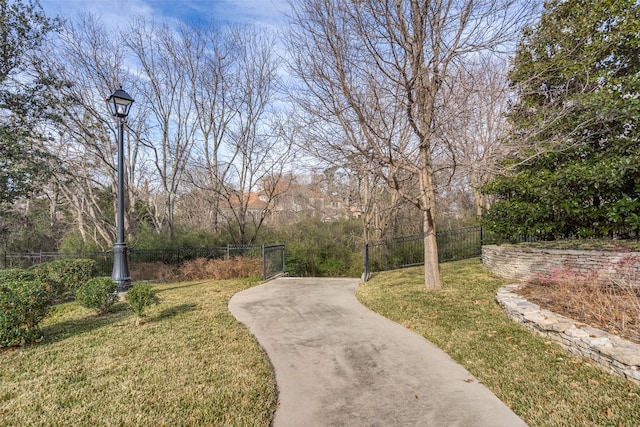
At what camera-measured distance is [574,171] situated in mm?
8781

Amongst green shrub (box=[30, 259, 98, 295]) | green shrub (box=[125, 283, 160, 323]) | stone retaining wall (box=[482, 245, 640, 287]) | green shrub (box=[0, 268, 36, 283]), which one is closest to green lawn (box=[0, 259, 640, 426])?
green shrub (box=[125, 283, 160, 323])

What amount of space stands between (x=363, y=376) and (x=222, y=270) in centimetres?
903

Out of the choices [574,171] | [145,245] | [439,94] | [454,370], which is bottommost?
[454,370]

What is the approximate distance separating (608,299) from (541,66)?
6476 mm

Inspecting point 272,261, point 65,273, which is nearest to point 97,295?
point 65,273

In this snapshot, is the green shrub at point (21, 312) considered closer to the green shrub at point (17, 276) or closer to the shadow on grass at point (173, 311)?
the shadow on grass at point (173, 311)

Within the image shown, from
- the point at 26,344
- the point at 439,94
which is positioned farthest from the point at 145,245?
the point at 439,94

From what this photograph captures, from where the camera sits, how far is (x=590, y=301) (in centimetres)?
527

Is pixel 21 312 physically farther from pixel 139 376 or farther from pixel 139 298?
pixel 139 376

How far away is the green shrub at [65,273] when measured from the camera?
8.47 meters

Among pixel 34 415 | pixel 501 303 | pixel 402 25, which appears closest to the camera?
pixel 34 415

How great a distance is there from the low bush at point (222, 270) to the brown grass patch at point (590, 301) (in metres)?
8.21

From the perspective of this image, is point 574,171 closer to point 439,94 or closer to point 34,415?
point 439,94

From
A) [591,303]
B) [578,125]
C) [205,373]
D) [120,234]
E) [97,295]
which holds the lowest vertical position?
[205,373]
